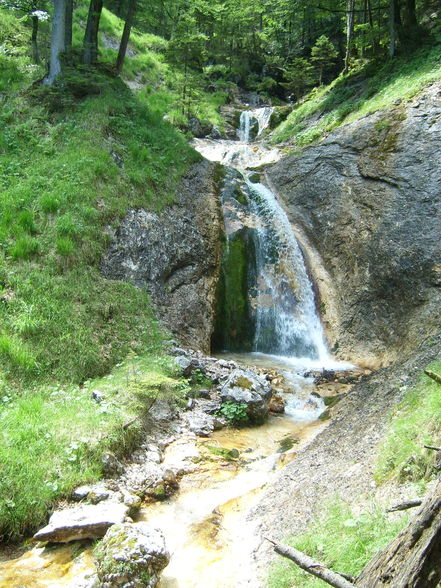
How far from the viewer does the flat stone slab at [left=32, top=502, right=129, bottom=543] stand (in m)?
4.48

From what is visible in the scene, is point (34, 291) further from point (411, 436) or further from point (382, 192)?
point (382, 192)

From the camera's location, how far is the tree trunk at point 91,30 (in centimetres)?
1562

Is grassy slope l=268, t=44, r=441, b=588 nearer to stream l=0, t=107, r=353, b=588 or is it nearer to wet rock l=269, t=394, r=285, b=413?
stream l=0, t=107, r=353, b=588

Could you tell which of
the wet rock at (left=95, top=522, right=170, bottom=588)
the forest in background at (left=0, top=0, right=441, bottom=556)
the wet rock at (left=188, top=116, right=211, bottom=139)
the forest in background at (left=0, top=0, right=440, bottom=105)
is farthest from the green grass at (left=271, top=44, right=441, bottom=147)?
the wet rock at (left=95, top=522, right=170, bottom=588)

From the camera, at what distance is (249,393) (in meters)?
8.29

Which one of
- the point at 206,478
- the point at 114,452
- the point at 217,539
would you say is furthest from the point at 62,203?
the point at 217,539

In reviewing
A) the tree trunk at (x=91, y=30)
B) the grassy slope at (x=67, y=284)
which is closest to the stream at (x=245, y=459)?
the grassy slope at (x=67, y=284)

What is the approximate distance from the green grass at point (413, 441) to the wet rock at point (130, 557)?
2.14m

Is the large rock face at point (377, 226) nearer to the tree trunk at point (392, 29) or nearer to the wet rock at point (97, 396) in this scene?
the tree trunk at point (392, 29)

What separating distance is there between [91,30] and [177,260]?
32.6 ft

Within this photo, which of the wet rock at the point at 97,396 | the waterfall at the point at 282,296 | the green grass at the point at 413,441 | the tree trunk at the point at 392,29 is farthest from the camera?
the tree trunk at the point at 392,29

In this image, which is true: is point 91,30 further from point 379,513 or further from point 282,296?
point 379,513

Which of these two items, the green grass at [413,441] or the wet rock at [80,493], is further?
the wet rock at [80,493]

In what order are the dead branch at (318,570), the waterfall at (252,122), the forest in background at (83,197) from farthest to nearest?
the waterfall at (252,122)
the forest in background at (83,197)
the dead branch at (318,570)
